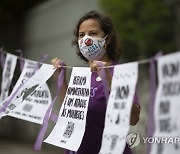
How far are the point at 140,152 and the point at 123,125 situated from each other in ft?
10.6

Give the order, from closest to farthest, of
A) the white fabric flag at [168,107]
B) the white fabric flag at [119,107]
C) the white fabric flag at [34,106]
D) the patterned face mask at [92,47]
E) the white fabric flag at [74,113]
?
1. the white fabric flag at [168,107]
2. the white fabric flag at [119,107]
3. the white fabric flag at [74,113]
4. the patterned face mask at [92,47]
5. the white fabric flag at [34,106]

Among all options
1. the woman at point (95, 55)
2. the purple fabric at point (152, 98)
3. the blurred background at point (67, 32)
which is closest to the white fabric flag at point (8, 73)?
the blurred background at point (67, 32)

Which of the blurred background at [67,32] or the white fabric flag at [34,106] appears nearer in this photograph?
the white fabric flag at [34,106]

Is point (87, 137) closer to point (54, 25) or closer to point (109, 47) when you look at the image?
point (109, 47)

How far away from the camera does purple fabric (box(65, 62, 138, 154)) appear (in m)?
2.73

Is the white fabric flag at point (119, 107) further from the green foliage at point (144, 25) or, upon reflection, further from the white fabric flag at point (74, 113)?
the green foliage at point (144, 25)

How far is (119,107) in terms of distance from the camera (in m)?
2.28

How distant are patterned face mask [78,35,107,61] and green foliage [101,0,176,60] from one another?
4366 mm

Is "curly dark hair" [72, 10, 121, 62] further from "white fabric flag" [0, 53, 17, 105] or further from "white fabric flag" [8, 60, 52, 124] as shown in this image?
"white fabric flag" [0, 53, 17, 105]

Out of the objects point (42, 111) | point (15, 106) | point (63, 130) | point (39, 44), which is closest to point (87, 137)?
point (63, 130)

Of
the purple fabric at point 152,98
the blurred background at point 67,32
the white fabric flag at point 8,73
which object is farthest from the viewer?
the blurred background at point 67,32

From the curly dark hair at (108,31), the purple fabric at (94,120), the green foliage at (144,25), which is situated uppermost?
the green foliage at (144,25)

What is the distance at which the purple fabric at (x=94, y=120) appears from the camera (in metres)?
2.73

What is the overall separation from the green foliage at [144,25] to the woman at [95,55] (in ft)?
14.1
